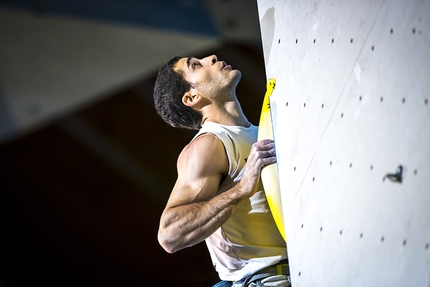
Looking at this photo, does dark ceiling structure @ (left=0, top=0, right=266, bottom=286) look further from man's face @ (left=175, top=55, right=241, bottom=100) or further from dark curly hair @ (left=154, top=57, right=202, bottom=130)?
man's face @ (left=175, top=55, right=241, bottom=100)

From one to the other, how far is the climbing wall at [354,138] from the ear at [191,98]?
434 millimetres

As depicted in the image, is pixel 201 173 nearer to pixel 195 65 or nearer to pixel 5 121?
pixel 195 65

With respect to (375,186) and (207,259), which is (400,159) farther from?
(207,259)

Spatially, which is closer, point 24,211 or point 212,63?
point 212,63

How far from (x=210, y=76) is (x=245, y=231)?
566 millimetres

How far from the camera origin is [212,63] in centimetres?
203

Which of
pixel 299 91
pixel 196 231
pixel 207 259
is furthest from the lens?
pixel 207 259

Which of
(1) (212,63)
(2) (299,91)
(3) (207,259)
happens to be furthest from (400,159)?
(3) (207,259)

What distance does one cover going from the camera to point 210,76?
1.98 meters

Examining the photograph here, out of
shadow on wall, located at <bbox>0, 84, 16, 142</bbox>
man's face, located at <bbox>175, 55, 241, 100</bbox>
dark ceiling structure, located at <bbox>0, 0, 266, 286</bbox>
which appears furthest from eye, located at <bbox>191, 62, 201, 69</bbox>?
shadow on wall, located at <bbox>0, 84, 16, 142</bbox>

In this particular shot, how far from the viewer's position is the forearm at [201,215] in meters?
1.69

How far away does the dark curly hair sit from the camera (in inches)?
79.7

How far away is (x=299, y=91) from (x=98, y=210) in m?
1.29

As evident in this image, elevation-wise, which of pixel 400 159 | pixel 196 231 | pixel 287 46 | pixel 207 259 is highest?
pixel 287 46
